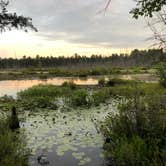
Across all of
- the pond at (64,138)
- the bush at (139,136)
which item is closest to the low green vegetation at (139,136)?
the bush at (139,136)

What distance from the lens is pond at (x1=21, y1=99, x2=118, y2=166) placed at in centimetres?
838

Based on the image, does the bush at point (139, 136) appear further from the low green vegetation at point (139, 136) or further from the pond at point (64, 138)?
the pond at point (64, 138)

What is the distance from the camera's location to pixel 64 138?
33.8ft

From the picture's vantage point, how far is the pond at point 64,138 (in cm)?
838

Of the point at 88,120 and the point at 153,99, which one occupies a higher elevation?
the point at 153,99

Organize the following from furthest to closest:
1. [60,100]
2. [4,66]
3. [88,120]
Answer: [4,66]
[60,100]
[88,120]

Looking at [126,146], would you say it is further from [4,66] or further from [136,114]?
[4,66]

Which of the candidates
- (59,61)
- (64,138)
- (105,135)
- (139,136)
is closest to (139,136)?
(139,136)

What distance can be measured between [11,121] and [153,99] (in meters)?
5.29

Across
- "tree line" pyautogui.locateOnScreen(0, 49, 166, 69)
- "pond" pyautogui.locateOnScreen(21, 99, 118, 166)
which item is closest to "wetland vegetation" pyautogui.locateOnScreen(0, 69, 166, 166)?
"pond" pyautogui.locateOnScreen(21, 99, 118, 166)

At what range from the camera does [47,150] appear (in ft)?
30.0

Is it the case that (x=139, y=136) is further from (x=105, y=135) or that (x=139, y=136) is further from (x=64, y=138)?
(x=64, y=138)

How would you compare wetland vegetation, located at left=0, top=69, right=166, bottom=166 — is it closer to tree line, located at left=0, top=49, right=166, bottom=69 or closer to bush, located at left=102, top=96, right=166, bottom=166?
bush, located at left=102, top=96, right=166, bottom=166

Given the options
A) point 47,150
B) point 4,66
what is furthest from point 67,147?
point 4,66
